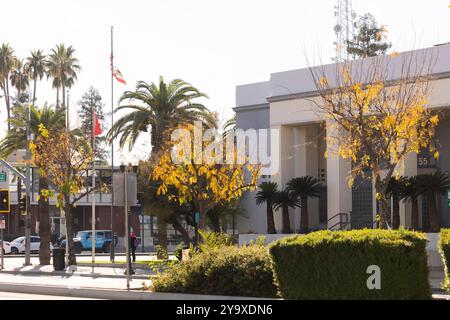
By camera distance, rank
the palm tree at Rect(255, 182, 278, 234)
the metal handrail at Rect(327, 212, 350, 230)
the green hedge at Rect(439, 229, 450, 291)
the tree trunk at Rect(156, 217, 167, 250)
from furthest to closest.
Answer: the tree trunk at Rect(156, 217, 167, 250)
the palm tree at Rect(255, 182, 278, 234)
the metal handrail at Rect(327, 212, 350, 230)
the green hedge at Rect(439, 229, 450, 291)

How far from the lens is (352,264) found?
49.3 ft

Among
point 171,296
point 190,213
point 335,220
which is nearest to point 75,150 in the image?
point 190,213

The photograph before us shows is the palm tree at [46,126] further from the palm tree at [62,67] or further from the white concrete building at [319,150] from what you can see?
the palm tree at [62,67]

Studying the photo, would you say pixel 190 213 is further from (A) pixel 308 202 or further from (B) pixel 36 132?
(B) pixel 36 132

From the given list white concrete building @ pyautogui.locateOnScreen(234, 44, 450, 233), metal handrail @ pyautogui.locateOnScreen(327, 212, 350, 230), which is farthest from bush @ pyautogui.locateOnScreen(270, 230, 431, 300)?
metal handrail @ pyautogui.locateOnScreen(327, 212, 350, 230)

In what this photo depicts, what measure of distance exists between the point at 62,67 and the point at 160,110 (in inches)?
1866

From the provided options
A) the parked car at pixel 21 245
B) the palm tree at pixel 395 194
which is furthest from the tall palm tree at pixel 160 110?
the parked car at pixel 21 245

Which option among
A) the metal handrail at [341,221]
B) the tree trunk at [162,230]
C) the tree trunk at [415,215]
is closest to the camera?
the tree trunk at [415,215]

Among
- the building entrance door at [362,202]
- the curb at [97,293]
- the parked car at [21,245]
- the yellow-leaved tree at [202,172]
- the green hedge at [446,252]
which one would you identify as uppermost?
the yellow-leaved tree at [202,172]

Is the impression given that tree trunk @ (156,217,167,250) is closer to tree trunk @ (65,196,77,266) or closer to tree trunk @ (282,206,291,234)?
tree trunk @ (65,196,77,266)

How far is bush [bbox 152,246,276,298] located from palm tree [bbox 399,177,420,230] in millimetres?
17894

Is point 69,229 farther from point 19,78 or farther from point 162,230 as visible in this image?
point 19,78

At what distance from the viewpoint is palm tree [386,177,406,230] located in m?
36.4

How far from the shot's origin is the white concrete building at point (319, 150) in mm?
36969
